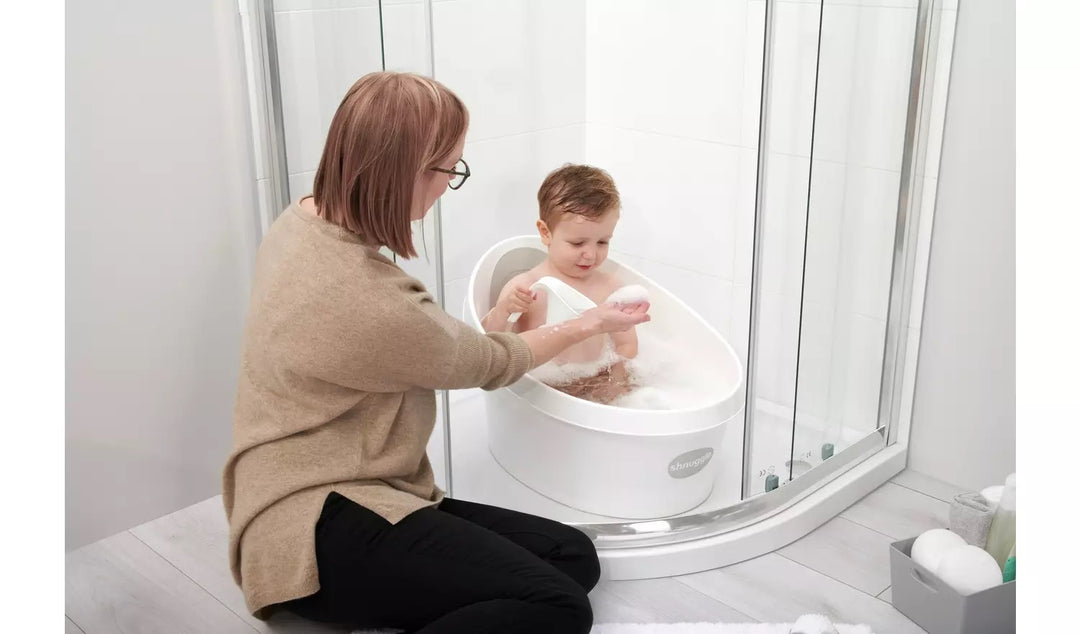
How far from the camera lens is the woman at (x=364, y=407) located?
144cm

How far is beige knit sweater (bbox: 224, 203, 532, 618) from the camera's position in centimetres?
144

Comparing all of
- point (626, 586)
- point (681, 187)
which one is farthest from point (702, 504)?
point (681, 187)

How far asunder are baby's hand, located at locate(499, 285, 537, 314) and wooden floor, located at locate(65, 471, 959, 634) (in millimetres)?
547

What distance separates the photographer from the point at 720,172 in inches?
87.6

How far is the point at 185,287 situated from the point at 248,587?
0.71 metres

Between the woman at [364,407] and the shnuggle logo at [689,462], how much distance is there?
36 cm

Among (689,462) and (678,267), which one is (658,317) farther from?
(689,462)

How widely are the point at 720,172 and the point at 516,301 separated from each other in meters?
0.58

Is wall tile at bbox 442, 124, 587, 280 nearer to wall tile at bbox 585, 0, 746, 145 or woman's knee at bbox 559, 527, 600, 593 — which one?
wall tile at bbox 585, 0, 746, 145

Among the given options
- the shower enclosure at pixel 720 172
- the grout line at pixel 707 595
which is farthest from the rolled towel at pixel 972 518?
the grout line at pixel 707 595

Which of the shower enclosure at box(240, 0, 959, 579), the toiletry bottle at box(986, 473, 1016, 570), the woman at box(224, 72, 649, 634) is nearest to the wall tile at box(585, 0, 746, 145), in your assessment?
the shower enclosure at box(240, 0, 959, 579)

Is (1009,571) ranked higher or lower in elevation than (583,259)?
lower
